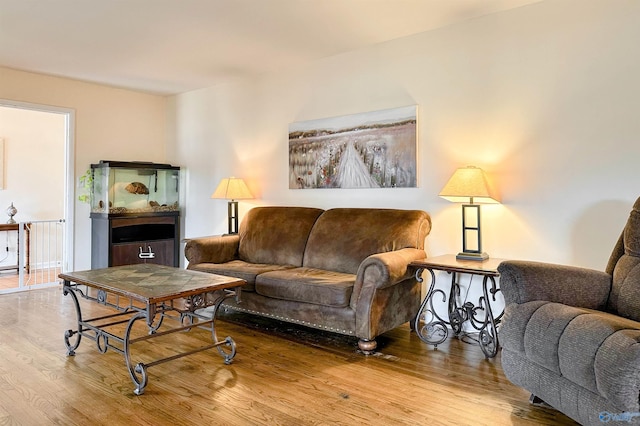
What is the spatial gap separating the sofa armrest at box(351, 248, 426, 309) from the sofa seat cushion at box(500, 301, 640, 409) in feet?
2.81

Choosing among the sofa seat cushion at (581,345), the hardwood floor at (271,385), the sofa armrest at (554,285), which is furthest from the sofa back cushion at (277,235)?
the sofa seat cushion at (581,345)

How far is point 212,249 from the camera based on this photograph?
3957 millimetres

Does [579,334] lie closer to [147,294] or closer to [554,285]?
[554,285]

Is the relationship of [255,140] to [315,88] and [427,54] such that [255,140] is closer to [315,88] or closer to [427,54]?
[315,88]

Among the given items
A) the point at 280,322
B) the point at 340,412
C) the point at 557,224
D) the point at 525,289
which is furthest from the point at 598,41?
the point at 280,322

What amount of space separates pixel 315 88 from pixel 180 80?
1.70 metres

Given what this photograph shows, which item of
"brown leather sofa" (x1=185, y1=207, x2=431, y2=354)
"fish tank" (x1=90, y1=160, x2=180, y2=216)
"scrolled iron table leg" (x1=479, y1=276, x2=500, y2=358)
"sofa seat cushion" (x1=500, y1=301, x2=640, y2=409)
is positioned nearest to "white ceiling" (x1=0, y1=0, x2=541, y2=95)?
"fish tank" (x1=90, y1=160, x2=180, y2=216)

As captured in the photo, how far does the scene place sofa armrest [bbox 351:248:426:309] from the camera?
2.82 metres

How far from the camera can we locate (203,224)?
542 cm

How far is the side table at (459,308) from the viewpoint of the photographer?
284 centimetres

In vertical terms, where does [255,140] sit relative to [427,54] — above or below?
below

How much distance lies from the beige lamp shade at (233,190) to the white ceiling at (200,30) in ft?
3.83

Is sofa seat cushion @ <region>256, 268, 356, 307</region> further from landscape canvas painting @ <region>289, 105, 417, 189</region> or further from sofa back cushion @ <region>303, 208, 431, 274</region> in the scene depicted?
landscape canvas painting @ <region>289, 105, 417, 189</region>

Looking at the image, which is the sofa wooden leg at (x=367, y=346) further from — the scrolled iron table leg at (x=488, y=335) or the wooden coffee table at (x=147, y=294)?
the wooden coffee table at (x=147, y=294)
